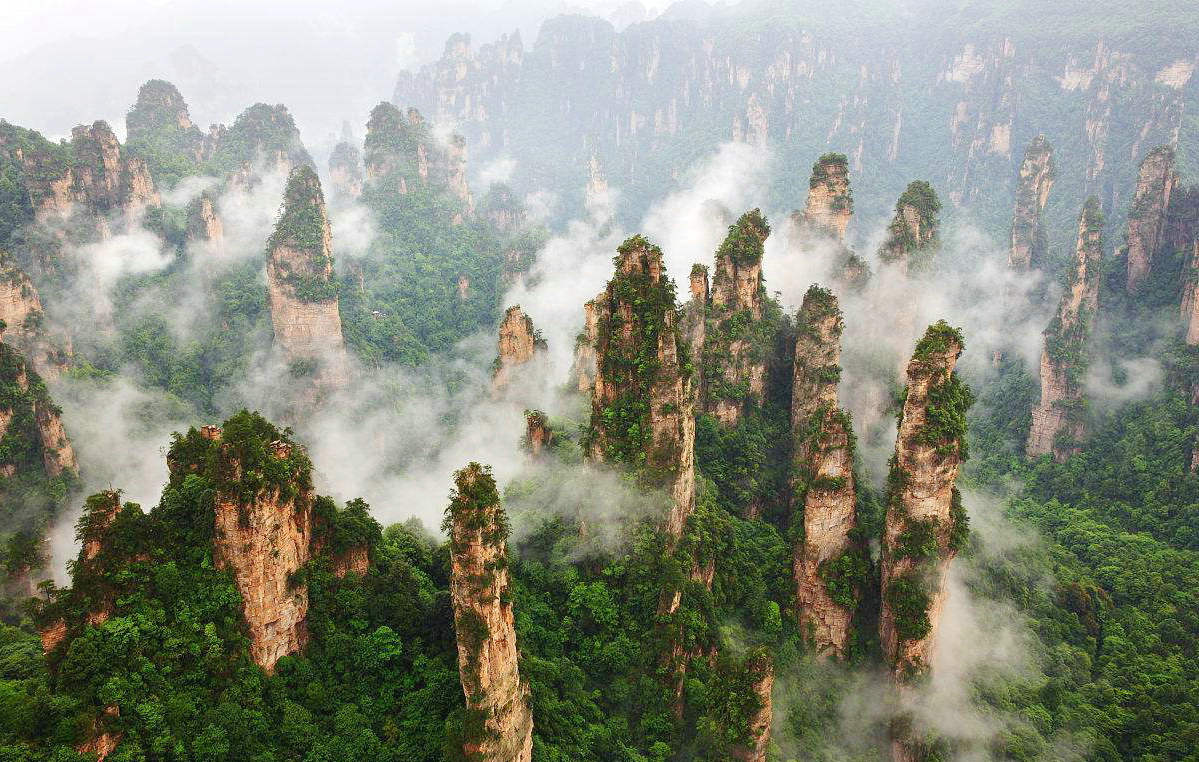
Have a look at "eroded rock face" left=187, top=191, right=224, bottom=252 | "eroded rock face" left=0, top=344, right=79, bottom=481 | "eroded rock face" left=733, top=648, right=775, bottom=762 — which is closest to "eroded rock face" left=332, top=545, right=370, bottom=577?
"eroded rock face" left=733, top=648, right=775, bottom=762

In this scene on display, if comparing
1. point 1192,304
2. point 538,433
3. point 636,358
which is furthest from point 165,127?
point 1192,304

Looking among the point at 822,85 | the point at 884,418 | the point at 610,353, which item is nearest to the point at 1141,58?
the point at 822,85

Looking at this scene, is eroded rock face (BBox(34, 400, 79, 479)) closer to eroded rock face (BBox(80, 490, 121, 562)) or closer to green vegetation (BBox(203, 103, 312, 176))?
eroded rock face (BBox(80, 490, 121, 562))

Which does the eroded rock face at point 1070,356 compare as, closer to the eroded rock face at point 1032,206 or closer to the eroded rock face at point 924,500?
the eroded rock face at point 1032,206

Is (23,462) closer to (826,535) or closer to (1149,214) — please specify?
(826,535)

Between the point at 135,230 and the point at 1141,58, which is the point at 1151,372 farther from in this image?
the point at 135,230

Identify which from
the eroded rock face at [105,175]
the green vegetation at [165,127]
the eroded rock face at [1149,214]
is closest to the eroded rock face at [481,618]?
the eroded rock face at [105,175]
